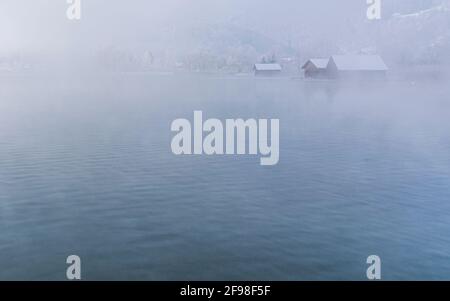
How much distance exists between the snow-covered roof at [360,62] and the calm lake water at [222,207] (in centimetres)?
7088

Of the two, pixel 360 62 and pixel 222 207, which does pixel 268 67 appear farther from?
pixel 222 207

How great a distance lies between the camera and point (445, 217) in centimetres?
3020

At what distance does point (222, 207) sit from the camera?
3173 centimetres

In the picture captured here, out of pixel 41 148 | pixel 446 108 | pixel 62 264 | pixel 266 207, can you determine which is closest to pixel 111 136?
pixel 41 148

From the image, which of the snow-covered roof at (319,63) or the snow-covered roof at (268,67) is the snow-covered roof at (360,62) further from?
the snow-covered roof at (268,67)

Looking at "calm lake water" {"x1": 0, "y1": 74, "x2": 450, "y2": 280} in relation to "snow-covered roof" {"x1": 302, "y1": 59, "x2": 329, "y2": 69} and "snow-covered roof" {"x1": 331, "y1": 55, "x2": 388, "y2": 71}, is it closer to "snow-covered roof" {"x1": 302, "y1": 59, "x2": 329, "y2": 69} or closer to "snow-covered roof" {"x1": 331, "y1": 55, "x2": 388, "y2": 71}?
"snow-covered roof" {"x1": 331, "y1": 55, "x2": 388, "y2": 71}

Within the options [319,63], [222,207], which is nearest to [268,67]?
[319,63]

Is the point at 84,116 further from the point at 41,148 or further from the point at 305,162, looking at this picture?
the point at 305,162

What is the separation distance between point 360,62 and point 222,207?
107680mm

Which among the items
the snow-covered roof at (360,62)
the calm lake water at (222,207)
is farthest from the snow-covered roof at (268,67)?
the calm lake water at (222,207)

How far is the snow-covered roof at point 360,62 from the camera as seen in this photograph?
130 m

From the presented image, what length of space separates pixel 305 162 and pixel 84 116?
44.4 m

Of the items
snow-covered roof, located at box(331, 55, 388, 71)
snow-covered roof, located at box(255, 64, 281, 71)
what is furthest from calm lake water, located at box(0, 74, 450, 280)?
snow-covered roof, located at box(255, 64, 281, 71)
